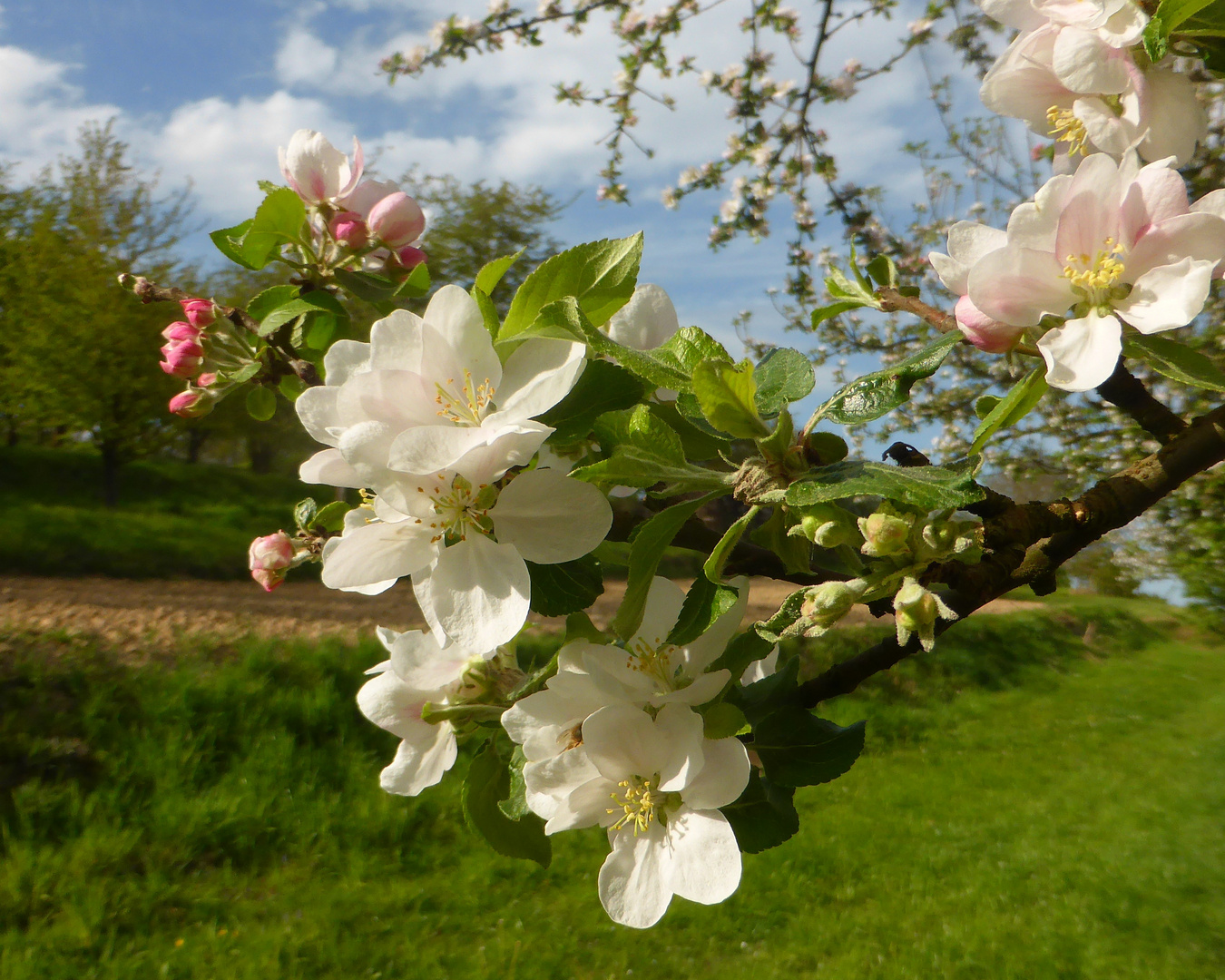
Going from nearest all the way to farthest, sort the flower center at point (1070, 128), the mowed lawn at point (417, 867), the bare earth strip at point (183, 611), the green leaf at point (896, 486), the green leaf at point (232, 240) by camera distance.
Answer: the green leaf at point (896, 486) < the flower center at point (1070, 128) < the green leaf at point (232, 240) < the mowed lawn at point (417, 867) < the bare earth strip at point (183, 611)

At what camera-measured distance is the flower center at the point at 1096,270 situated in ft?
1.74

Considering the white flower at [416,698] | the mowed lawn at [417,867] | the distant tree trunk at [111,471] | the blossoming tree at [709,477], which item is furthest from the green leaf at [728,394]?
the distant tree trunk at [111,471]

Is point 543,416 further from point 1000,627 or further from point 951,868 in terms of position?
point 1000,627

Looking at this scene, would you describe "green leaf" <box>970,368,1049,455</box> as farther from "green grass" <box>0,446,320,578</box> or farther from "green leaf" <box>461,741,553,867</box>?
"green grass" <box>0,446,320,578</box>

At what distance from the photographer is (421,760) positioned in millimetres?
749

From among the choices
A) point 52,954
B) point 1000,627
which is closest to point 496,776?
point 52,954

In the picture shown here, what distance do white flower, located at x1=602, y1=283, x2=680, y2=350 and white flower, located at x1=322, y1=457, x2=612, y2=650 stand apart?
0.80 feet

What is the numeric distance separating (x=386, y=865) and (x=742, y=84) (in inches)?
166

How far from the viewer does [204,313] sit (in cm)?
91

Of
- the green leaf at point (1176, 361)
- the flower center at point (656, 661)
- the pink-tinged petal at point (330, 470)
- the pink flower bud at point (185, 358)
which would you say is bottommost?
the flower center at point (656, 661)

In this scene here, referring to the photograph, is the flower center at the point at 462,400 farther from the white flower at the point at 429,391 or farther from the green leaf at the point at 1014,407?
the green leaf at the point at 1014,407

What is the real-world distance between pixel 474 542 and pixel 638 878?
259 millimetres

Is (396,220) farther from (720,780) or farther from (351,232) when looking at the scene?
(720,780)

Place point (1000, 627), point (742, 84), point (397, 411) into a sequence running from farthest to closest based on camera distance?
1. point (1000, 627)
2. point (742, 84)
3. point (397, 411)
